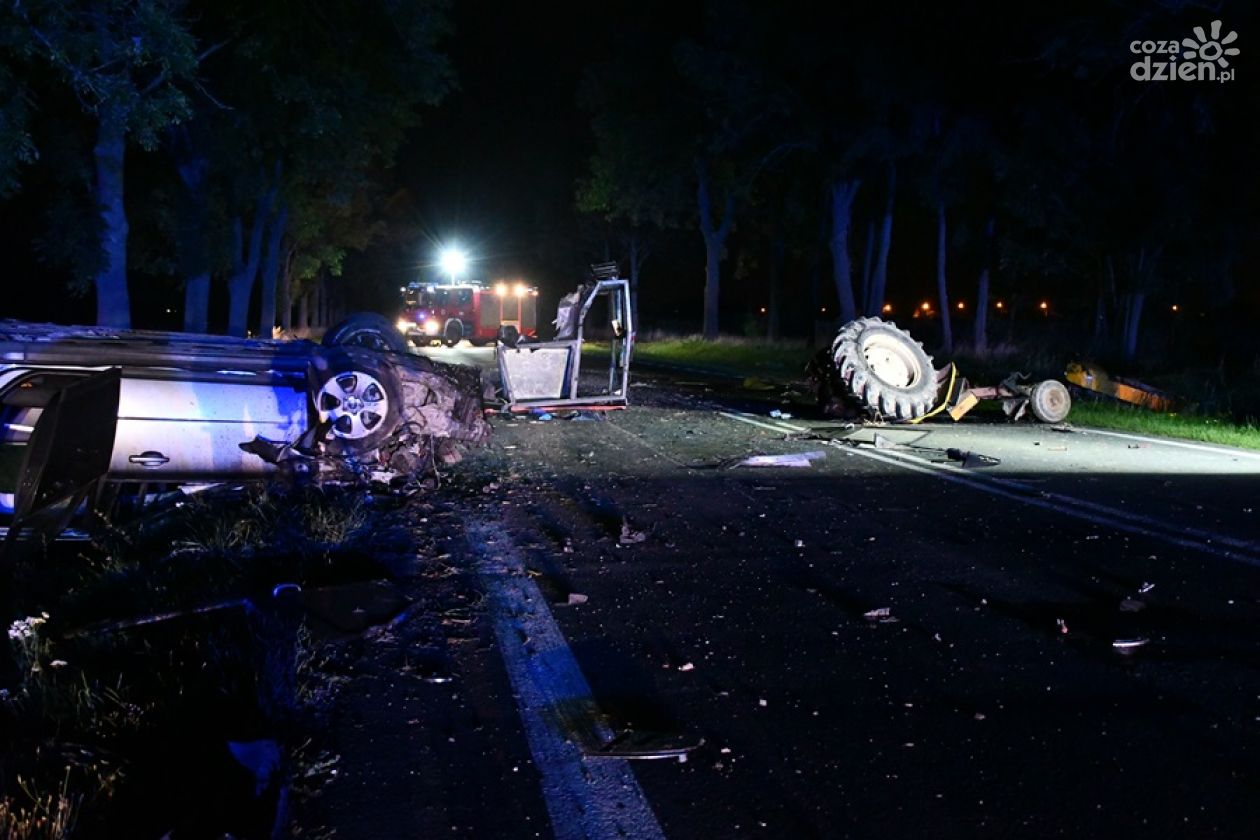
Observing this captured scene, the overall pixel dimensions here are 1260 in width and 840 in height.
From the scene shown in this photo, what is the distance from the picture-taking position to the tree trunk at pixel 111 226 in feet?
63.8

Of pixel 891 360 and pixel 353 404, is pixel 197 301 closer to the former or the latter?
pixel 891 360

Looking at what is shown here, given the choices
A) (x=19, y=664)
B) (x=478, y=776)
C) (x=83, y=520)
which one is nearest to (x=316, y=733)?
(x=478, y=776)

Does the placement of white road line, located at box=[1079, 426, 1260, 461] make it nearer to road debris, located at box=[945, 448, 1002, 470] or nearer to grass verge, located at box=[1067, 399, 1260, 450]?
grass verge, located at box=[1067, 399, 1260, 450]

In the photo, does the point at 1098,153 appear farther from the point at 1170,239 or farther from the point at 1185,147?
the point at 1170,239

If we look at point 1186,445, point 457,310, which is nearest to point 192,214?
point 457,310

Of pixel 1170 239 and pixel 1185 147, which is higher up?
pixel 1185 147

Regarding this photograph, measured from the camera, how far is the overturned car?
542 centimetres

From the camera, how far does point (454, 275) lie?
146 ft

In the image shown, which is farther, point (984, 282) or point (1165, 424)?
point (984, 282)

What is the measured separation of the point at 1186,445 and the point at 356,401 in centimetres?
997

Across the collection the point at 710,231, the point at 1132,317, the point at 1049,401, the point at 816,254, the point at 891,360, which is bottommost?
the point at 1049,401

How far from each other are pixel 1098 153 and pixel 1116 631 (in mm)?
20654

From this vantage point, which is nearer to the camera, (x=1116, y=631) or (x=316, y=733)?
(x=316, y=733)

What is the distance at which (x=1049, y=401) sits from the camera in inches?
558
